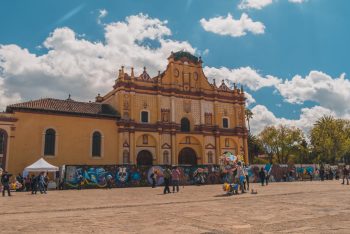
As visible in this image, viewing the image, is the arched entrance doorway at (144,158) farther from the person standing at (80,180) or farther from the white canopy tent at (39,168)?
the white canopy tent at (39,168)

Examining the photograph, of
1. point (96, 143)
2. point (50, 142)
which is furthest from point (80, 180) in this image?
point (96, 143)

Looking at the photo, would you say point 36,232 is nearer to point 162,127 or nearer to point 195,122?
point 162,127

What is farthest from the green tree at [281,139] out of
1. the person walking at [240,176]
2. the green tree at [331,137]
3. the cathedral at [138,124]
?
the person walking at [240,176]

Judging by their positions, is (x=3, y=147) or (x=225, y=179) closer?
(x=225, y=179)

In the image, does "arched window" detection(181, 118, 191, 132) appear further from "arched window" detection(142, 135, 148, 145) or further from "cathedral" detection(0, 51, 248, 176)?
"arched window" detection(142, 135, 148, 145)

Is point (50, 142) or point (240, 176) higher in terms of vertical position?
point (50, 142)

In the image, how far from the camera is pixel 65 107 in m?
37.4

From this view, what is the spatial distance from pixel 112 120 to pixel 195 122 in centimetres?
1166

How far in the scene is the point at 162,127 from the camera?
1636 inches

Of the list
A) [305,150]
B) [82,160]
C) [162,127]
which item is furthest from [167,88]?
[305,150]

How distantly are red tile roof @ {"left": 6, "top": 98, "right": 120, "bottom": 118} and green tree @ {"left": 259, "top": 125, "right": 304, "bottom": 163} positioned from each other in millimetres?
32356

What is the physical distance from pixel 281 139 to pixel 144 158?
100 ft

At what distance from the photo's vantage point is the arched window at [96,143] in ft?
123

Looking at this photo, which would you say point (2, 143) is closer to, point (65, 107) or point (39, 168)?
point (39, 168)
